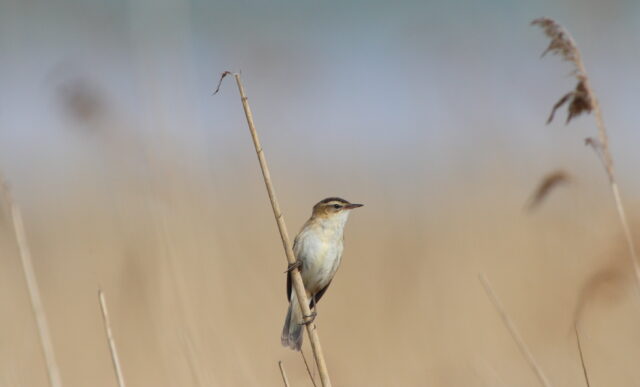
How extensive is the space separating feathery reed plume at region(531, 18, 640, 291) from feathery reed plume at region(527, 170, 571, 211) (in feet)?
0.30

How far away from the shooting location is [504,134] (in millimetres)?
5180

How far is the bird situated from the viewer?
135 inches

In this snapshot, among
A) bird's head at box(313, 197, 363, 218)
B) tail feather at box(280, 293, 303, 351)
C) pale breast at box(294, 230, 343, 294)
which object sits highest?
bird's head at box(313, 197, 363, 218)

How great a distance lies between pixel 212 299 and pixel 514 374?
1787 mm

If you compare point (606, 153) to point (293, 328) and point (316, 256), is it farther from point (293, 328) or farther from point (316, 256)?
point (293, 328)

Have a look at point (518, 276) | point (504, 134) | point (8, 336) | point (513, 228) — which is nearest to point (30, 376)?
point (8, 336)

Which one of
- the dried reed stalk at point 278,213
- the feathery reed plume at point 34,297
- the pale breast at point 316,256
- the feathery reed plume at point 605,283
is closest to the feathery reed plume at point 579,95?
the feathery reed plume at point 605,283

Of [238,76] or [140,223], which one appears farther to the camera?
[140,223]

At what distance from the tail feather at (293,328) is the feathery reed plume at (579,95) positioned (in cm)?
175

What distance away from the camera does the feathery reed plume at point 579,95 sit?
1.78m

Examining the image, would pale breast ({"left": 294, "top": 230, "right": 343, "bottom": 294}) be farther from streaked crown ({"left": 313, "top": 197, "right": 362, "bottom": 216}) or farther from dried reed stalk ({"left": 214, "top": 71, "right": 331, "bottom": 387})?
dried reed stalk ({"left": 214, "top": 71, "right": 331, "bottom": 387})

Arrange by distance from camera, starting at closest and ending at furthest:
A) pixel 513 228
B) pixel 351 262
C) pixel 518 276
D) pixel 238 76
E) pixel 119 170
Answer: pixel 238 76
pixel 119 170
pixel 518 276
pixel 513 228
pixel 351 262

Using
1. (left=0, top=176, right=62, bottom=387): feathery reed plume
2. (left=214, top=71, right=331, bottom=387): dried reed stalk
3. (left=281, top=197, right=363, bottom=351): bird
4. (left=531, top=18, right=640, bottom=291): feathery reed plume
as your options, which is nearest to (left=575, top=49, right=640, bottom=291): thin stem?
(left=531, top=18, right=640, bottom=291): feathery reed plume

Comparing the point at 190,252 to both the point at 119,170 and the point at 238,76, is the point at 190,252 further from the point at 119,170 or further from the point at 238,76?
the point at 238,76
